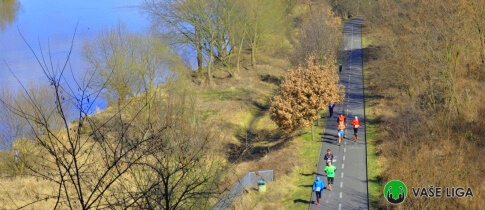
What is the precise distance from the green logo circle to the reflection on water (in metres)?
45.8

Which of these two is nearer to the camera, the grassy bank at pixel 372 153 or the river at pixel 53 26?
the grassy bank at pixel 372 153

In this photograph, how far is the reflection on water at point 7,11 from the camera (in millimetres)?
54853

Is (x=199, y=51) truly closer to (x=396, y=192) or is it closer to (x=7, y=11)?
(x=7, y=11)

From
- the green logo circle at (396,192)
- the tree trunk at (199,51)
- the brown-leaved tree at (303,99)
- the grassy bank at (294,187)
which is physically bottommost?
the grassy bank at (294,187)

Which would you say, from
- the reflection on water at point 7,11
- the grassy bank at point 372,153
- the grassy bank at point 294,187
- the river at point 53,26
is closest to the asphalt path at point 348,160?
the grassy bank at point 372,153

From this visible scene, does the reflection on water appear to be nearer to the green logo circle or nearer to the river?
the river

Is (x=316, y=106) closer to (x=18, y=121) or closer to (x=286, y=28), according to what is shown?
(x=18, y=121)

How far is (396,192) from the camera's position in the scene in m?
16.7

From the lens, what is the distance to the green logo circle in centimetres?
1601

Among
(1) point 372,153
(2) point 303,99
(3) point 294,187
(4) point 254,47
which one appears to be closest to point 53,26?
(4) point 254,47

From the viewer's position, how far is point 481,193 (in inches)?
629

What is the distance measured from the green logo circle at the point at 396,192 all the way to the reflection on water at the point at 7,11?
45782mm

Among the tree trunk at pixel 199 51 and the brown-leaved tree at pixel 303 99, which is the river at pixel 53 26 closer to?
the tree trunk at pixel 199 51

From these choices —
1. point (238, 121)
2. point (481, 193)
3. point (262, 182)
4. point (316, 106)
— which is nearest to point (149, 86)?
point (238, 121)
